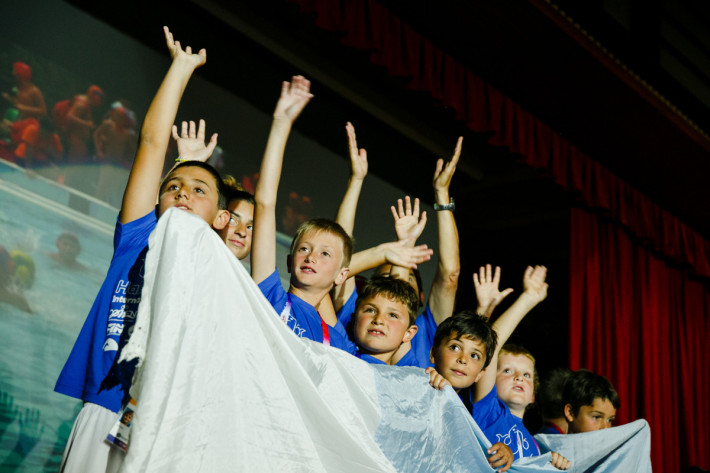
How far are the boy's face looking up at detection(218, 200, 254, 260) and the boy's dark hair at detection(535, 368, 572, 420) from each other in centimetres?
182

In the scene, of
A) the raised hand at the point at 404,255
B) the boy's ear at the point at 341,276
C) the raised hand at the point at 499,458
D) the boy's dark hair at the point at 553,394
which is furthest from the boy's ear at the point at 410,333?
the boy's dark hair at the point at 553,394

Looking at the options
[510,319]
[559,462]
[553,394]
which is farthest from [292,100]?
[553,394]

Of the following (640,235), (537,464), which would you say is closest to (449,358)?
(537,464)

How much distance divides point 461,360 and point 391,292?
14.0 inches

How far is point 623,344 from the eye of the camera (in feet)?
17.3

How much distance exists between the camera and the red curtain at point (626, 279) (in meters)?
4.32

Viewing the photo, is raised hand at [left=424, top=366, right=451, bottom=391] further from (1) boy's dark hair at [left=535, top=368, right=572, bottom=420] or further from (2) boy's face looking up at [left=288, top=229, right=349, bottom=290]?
(1) boy's dark hair at [left=535, top=368, right=572, bottom=420]

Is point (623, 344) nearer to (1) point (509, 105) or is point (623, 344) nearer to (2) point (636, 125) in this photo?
(2) point (636, 125)

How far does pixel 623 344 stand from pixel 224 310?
448 centimetres

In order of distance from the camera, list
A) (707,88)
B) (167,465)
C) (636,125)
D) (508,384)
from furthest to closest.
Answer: (707,88), (636,125), (508,384), (167,465)

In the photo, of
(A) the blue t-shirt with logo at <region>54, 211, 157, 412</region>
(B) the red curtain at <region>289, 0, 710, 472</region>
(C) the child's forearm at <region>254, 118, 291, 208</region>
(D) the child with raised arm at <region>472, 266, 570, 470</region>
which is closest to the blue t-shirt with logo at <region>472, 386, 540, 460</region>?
(D) the child with raised arm at <region>472, 266, 570, 470</region>

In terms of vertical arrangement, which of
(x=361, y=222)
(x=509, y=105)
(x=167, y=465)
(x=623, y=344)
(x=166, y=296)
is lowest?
(x=167, y=465)

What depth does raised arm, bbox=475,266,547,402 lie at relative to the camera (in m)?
2.67

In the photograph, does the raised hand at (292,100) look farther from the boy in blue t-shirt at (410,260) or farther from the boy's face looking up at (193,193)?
the boy in blue t-shirt at (410,260)
